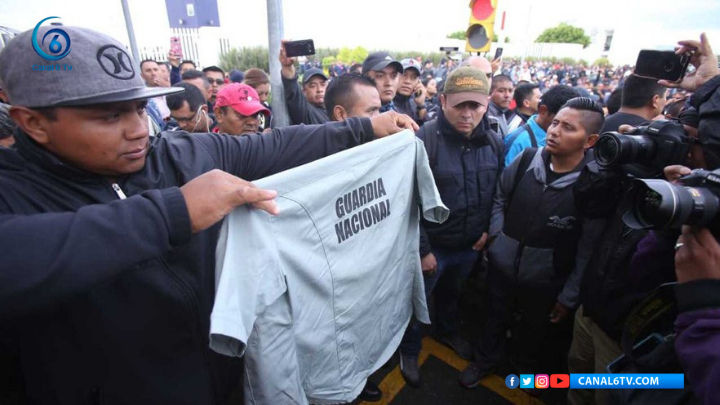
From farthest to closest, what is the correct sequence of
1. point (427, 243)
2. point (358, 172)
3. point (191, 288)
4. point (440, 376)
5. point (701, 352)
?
1. point (440, 376)
2. point (427, 243)
3. point (358, 172)
4. point (191, 288)
5. point (701, 352)

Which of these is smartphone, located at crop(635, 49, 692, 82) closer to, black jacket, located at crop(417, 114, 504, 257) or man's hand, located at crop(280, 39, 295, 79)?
black jacket, located at crop(417, 114, 504, 257)

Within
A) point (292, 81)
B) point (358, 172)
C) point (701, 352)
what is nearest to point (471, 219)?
point (358, 172)

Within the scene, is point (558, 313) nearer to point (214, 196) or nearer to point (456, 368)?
point (456, 368)

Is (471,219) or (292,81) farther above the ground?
(292,81)

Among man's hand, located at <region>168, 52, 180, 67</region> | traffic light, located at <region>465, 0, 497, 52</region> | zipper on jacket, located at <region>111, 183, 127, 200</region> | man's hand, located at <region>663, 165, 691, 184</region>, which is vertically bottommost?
man's hand, located at <region>663, 165, 691, 184</region>

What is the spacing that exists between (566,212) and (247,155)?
200 cm

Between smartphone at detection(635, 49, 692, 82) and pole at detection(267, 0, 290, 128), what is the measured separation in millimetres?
2520

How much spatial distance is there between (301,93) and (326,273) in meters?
2.39

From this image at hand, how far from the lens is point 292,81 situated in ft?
10.6

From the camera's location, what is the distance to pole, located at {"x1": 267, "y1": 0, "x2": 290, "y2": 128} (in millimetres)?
2750

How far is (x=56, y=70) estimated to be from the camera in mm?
1005

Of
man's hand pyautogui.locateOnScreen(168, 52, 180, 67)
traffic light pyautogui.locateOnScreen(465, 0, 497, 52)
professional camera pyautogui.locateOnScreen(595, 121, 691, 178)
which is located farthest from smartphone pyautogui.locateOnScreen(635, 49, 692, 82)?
man's hand pyautogui.locateOnScreen(168, 52, 180, 67)

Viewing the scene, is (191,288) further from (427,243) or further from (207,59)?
(207,59)

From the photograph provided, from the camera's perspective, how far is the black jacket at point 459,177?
270 cm
